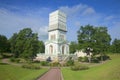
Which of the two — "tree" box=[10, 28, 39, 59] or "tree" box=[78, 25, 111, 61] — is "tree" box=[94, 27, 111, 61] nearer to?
"tree" box=[78, 25, 111, 61]

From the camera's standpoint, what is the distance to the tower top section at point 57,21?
256 feet

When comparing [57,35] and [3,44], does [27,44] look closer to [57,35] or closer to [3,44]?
[57,35]

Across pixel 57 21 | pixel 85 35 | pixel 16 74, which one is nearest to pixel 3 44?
pixel 57 21

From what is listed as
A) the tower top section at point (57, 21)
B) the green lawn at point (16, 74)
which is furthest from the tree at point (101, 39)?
the green lawn at point (16, 74)

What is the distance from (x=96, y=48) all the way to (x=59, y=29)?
26444 mm

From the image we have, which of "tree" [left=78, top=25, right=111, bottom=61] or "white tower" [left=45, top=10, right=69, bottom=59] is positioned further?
"white tower" [left=45, top=10, right=69, bottom=59]

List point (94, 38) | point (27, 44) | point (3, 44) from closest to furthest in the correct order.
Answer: point (27, 44)
point (94, 38)
point (3, 44)

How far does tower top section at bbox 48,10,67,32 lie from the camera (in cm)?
7801

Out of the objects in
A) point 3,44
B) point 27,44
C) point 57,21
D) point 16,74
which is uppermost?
point 57,21

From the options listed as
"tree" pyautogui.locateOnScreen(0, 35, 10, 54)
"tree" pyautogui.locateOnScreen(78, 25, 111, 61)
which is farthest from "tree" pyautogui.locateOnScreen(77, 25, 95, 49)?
"tree" pyautogui.locateOnScreen(0, 35, 10, 54)

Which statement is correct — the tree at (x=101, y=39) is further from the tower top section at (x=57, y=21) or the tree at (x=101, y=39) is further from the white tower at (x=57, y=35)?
the tower top section at (x=57, y=21)

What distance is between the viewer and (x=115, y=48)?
99.0m

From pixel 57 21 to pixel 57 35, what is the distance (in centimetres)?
782

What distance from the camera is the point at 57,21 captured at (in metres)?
77.9
